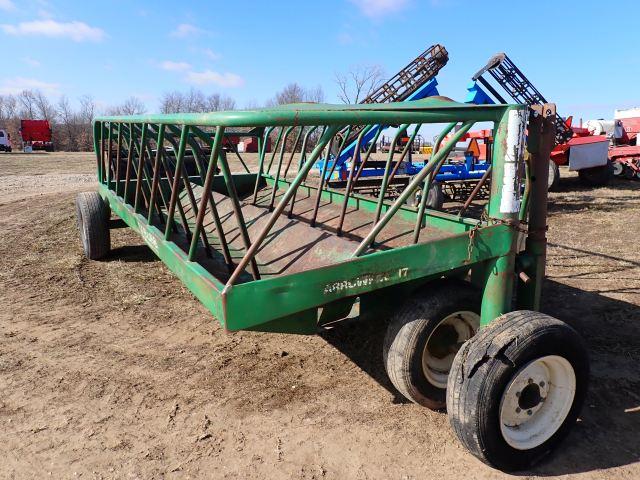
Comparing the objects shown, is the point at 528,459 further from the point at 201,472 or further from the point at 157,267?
the point at 157,267

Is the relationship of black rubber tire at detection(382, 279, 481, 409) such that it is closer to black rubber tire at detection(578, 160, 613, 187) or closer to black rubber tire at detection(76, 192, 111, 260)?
black rubber tire at detection(76, 192, 111, 260)

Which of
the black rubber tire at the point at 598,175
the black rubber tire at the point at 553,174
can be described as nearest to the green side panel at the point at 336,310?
the black rubber tire at the point at 553,174

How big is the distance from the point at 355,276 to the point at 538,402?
3.95 feet

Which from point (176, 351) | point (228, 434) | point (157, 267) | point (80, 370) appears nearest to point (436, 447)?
point (228, 434)

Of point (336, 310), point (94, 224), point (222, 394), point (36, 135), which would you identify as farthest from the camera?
point (36, 135)

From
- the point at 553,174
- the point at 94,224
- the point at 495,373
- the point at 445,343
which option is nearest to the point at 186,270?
the point at 445,343

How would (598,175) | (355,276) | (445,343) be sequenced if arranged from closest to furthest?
(355,276) < (445,343) < (598,175)

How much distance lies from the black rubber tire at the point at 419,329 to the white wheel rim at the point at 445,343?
76mm

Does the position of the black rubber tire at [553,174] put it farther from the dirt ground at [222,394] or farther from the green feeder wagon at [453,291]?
the green feeder wagon at [453,291]

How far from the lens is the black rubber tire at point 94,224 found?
238 inches

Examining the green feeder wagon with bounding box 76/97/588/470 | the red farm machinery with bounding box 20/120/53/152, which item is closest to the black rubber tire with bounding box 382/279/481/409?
the green feeder wagon with bounding box 76/97/588/470

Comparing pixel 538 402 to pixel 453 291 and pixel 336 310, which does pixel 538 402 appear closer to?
pixel 453 291

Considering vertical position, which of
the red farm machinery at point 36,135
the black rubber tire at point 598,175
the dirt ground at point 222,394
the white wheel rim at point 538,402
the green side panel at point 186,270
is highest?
the red farm machinery at point 36,135

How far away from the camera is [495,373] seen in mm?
2369
